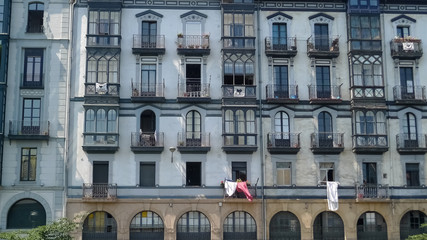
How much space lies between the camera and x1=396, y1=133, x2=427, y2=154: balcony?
4450 cm

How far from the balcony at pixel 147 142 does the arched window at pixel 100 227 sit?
527cm

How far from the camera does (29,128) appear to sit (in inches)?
1703

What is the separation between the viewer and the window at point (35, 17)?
45.1 metres

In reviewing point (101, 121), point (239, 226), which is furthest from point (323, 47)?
point (101, 121)

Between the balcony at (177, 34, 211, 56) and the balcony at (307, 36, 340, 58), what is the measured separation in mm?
7952

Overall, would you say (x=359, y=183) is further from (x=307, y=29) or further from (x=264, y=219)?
(x=307, y=29)

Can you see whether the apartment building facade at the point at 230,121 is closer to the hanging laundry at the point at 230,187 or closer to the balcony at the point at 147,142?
the balcony at the point at 147,142

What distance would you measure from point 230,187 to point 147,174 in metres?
6.27

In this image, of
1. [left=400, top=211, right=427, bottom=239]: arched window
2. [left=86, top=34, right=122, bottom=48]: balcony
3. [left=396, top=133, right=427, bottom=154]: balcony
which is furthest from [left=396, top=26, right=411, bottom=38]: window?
[left=86, top=34, right=122, bottom=48]: balcony

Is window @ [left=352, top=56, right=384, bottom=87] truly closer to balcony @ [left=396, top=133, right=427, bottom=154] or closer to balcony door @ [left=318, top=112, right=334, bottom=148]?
balcony door @ [left=318, top=112, right=334, bottom=148]

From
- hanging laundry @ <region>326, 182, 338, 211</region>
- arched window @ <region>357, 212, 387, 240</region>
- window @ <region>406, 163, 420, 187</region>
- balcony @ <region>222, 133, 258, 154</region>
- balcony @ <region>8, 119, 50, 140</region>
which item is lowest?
arched window @ <region>357, 212, 387, 240</region>

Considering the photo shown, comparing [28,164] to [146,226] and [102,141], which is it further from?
[146,226]

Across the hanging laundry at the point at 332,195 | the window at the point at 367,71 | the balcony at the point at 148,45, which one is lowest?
the hanging laundry at the point at 332,195

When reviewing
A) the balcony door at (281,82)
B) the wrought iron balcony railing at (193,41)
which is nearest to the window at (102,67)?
the wrought iron balcony railing at (193,41)
